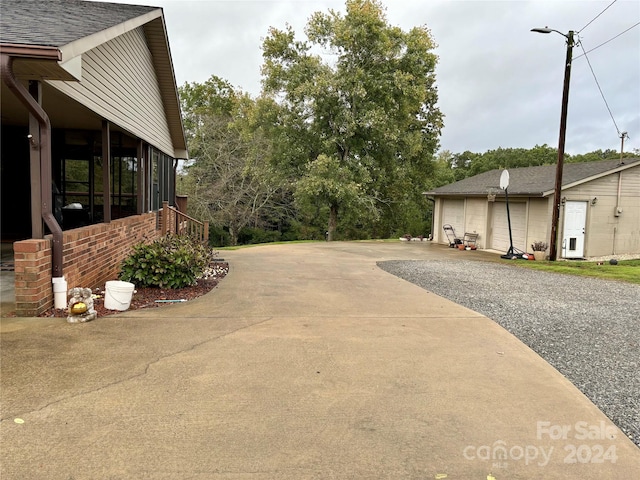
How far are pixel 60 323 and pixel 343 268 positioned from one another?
6.92 metres

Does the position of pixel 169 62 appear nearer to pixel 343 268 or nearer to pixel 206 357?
pixel 343 268

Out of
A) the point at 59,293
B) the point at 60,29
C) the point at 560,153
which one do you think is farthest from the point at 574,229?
the point at 60,29

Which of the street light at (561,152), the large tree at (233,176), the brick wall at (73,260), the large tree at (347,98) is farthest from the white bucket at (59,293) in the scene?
the large tree at (233,176)

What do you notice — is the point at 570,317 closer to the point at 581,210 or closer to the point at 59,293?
the point at 59,293

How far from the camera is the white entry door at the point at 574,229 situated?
15.9 meters

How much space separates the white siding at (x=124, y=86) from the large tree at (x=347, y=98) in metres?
11.9

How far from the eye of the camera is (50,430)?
290cm

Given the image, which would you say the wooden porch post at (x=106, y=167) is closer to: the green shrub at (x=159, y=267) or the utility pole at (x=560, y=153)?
the green shrub at (x=159, y=267)

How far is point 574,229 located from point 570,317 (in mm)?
10838

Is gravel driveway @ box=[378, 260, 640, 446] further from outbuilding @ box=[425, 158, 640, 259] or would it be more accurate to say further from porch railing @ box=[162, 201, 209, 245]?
outbuilding @ box=[425, 158, 640, 259]

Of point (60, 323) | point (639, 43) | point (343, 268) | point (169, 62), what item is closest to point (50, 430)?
point (60, 323)

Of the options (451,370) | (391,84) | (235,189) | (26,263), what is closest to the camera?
(451,370)

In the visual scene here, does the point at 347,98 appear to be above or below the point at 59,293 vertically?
above

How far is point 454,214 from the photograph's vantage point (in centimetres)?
2147
